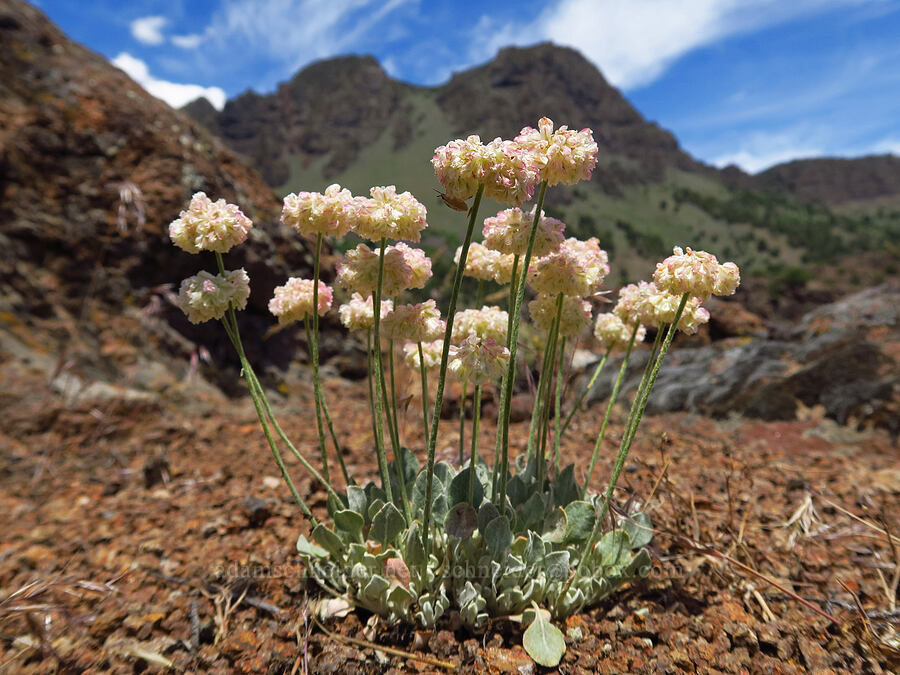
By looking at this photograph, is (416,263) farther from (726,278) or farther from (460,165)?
(726,278)

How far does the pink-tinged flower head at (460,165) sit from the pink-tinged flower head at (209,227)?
0.71 meters

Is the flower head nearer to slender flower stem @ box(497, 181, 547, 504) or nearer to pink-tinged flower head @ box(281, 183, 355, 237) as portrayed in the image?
slender flower stem @ box(497, 181, 547, 504)

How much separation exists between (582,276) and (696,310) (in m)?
0.48

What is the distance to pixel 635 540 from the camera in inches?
85.5

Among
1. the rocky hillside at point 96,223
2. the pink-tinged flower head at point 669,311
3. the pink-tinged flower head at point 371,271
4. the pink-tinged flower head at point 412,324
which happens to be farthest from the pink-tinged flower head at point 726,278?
the rocky hillside at point 96,223

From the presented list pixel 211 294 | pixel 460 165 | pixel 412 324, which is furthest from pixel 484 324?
pixel 211 294

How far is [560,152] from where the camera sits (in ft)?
5.21

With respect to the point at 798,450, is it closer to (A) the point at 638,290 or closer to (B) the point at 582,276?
(A) the point at 638,290

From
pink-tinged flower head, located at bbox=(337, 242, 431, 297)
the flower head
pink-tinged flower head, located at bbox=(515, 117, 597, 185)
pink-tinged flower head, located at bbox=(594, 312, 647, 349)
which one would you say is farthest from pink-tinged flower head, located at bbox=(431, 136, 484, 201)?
pink-tinged flower head, located at bbox=(594, 312, 647, 349)

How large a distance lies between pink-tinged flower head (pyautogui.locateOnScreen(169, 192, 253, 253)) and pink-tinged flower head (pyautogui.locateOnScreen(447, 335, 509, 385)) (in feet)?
2.81

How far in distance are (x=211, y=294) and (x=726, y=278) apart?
1.74 metres

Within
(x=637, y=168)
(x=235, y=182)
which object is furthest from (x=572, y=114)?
(x=235, y=182)

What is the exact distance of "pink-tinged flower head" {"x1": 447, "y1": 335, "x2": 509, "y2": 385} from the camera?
1.68 m

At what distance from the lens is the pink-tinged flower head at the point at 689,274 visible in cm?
162
